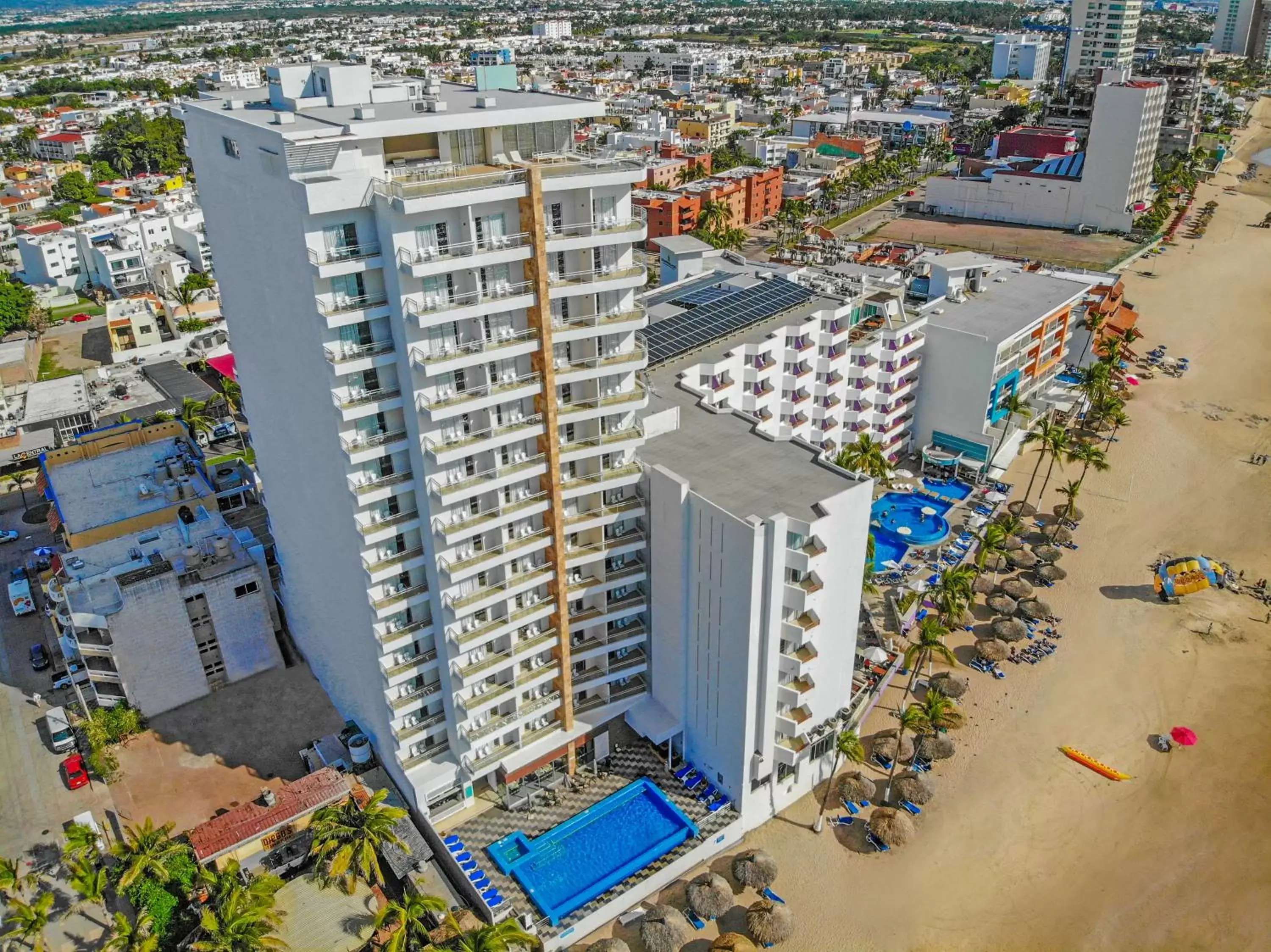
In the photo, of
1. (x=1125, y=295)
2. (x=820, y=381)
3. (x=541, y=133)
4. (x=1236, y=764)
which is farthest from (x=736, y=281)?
(x=1125, y=295)

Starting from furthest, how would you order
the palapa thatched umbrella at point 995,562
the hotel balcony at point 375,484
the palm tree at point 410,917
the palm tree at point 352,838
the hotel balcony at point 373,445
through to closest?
the palapa thatched umbrella at point 995,562
the palm tree at point 352,838
the hotel balcony at point 375,484
the hotel balcony at point 373,445
the palm tree at point 410,917

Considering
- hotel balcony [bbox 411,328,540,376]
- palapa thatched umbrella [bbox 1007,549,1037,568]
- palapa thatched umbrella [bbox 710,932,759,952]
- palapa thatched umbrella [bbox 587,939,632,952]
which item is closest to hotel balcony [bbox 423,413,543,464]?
hotel balcony [bbox 411,328,540,376]

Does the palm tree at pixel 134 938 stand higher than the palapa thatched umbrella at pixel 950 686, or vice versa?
the palm tree at pixel 134 938

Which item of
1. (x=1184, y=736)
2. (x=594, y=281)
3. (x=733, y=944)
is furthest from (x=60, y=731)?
(x=1184, y=736)

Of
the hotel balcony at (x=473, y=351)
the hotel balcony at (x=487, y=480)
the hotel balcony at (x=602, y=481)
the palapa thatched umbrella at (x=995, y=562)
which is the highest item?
the hotel balcony at (x=473, y=351)

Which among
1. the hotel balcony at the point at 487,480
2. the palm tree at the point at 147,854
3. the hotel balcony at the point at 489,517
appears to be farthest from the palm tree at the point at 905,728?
the palm tree at the point at 147,854

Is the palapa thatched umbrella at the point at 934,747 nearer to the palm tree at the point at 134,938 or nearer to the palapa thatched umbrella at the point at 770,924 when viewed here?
the palapa thatched umbrella at the point at 770,924
